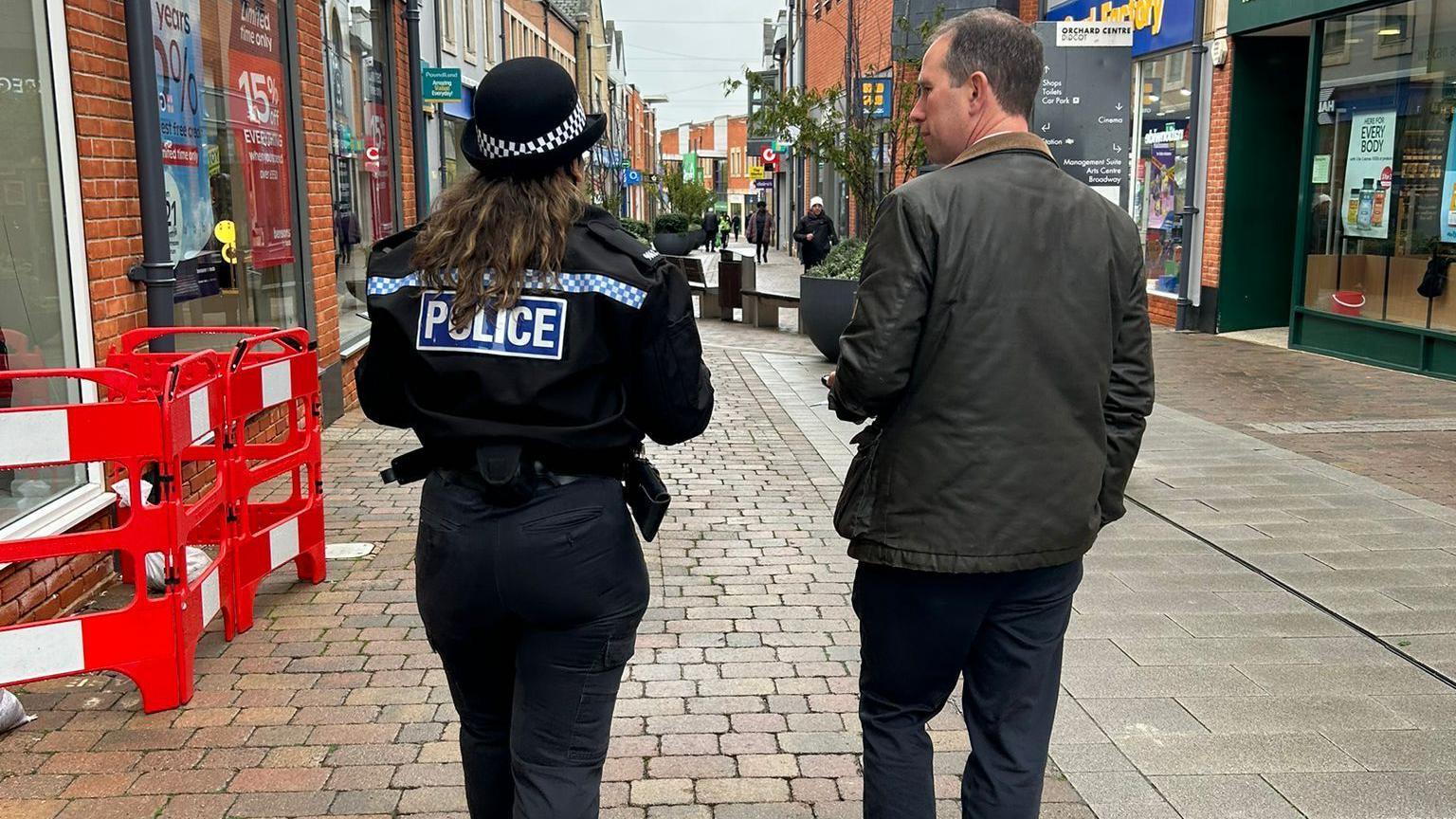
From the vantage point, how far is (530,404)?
2320 millimetres

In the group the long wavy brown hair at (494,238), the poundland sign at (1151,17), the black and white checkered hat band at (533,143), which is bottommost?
the long wavy brown hair at (494,238)

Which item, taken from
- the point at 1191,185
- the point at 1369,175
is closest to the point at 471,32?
the point at 1191,185

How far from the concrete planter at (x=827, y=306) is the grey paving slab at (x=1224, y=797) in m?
8.63

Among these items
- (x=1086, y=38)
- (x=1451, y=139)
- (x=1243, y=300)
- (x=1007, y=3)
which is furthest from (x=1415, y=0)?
(x=1007, y=3)

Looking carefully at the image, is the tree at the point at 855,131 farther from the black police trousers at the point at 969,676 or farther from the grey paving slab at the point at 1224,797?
the black police trousers at the point at 969,676

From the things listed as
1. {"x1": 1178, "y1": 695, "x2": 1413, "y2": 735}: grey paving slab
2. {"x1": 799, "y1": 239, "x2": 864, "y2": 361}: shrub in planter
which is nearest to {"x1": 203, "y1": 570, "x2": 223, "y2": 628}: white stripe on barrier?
{"x1": 1178, "y1": 695, "x2": 1413, "y2": 735}: grey paving slab

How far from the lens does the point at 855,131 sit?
1380cm

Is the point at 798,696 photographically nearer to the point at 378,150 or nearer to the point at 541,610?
the point at 541,610

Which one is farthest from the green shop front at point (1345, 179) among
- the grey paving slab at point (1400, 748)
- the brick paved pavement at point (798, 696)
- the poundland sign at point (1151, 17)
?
the grey paving slab at point (1400, 748)

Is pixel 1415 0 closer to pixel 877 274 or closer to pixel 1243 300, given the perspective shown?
pixel 1243 300

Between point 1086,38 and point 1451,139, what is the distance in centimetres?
442

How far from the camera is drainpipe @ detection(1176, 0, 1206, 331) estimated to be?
14.9m

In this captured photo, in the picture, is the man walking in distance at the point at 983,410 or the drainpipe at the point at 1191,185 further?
the drainpipe at the point at 1191,185

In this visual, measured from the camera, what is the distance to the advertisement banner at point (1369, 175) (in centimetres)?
1202
